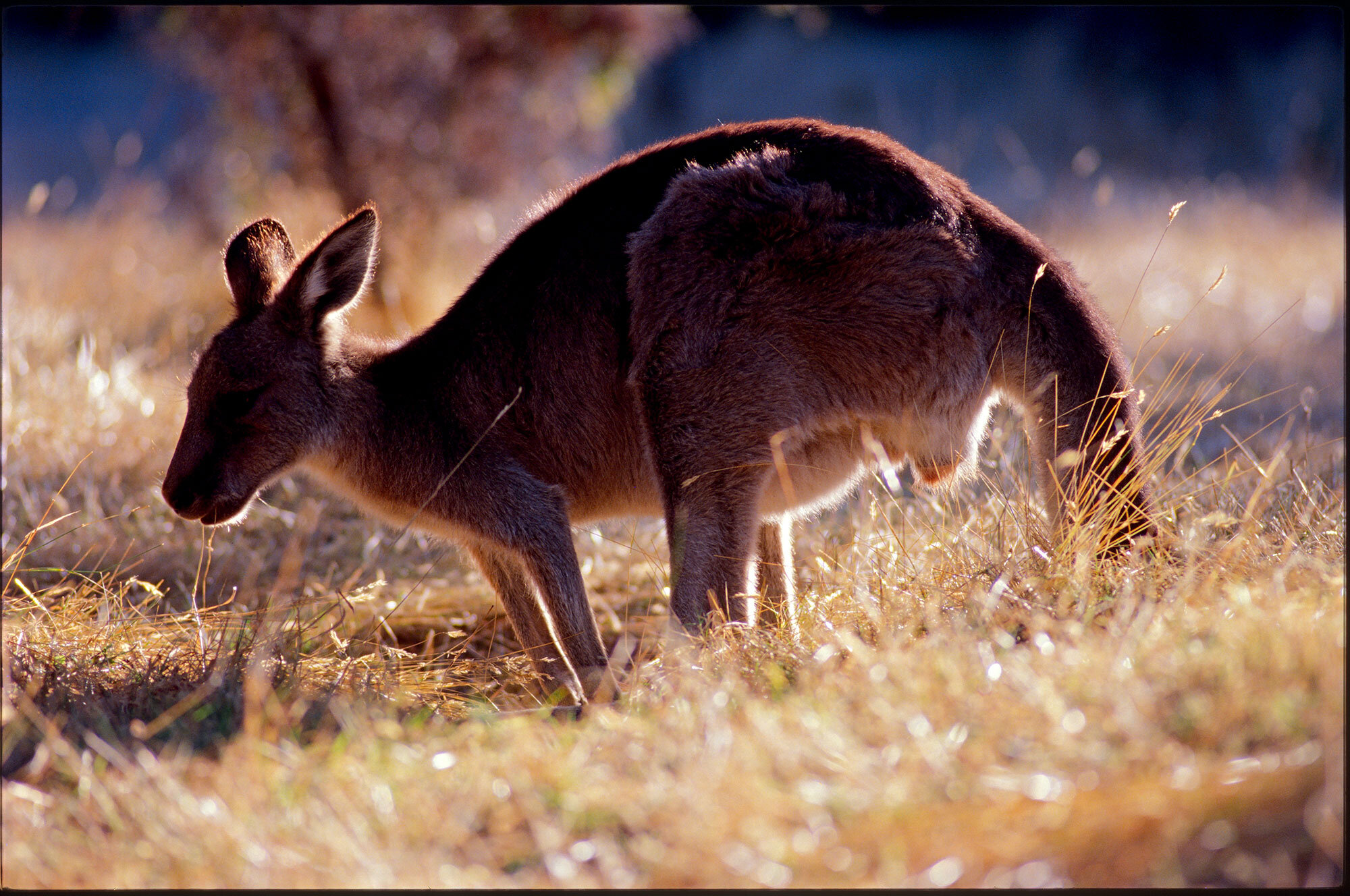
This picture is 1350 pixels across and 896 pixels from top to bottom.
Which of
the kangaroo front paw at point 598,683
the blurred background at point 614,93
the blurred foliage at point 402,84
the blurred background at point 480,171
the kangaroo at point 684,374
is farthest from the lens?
the blurred background at point 614,93

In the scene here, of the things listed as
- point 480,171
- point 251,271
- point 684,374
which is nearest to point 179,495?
point 251,271

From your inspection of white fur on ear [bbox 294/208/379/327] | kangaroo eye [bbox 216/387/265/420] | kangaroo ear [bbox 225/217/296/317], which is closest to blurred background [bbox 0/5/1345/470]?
white fur on ear [bbox 294/208/379/327]

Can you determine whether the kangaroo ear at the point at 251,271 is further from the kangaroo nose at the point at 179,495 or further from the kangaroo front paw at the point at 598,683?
the kangaroo front paw at the point at 598,683

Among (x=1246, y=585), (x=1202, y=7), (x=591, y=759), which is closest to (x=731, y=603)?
(x=591, y=759)

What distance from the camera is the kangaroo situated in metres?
A: 3.29

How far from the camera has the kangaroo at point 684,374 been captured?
3.29 meters

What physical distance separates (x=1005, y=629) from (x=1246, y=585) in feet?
1.84

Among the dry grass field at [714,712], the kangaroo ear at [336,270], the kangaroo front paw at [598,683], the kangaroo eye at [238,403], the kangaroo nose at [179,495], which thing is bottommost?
the kangaroo front paw at [598,683]

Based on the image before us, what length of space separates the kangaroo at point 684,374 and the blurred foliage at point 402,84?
3683 millimetres

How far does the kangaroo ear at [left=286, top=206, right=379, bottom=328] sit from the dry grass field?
2.89 ft

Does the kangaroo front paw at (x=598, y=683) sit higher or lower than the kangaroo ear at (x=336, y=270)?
lower

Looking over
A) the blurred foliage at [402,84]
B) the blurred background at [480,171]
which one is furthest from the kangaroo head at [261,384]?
the blurred foliage at [402,84]

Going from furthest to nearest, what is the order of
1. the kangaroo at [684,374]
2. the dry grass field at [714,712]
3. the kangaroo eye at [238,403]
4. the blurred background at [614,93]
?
the blurred background at [614,93] → the kangaroo eye at [238,403] → the kangaroo at [684,374] → the dry grass field at [714,712]

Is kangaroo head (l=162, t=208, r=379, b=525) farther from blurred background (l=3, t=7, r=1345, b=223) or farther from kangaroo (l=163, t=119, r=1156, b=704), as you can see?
blurred background (l=3, t=7, r=1345, b=223)
